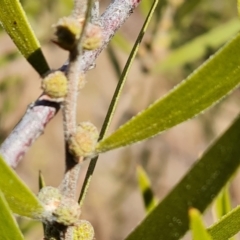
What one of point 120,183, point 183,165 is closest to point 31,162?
point 120,183

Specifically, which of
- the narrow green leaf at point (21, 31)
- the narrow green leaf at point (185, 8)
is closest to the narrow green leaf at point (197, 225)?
the narrow green leaf at point (21, 31)

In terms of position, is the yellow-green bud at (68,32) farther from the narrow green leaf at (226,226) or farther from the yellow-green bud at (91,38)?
the narrow green leaf at (226,226)

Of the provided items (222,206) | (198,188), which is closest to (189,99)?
(198,188)

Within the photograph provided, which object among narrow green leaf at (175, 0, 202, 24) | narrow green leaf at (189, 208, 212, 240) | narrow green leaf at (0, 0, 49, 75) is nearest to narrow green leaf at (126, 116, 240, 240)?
narrow green leaf at (189, 208, 212, 240)

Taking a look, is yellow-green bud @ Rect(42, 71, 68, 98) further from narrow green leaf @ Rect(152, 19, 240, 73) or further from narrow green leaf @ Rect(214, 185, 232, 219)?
narrow green leaf @ Rect(152, 19, 240, 73)

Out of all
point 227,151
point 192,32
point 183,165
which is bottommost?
point 183,165

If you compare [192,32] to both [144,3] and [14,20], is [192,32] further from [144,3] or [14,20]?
[14,20]

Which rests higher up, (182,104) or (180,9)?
(180,9)
